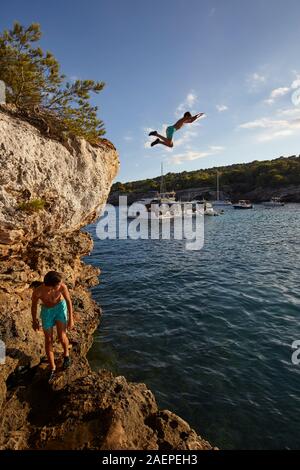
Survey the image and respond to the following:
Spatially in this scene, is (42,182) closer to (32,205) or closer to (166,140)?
(32,205)

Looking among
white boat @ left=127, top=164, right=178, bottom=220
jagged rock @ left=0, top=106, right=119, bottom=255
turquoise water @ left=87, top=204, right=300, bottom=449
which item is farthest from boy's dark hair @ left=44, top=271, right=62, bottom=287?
white boat @ left=127, top=164, right=178, bottom=220

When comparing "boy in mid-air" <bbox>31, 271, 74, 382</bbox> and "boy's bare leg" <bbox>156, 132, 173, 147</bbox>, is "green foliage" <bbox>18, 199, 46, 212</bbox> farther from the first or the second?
"boy's bare leg" <bbox>156, 132, 173, 147</bbox>

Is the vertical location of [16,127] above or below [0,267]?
above

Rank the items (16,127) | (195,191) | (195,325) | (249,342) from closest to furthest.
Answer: (16,127) < (249,342) < (195,325) < (195,191)

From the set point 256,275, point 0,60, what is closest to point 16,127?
point 0,60

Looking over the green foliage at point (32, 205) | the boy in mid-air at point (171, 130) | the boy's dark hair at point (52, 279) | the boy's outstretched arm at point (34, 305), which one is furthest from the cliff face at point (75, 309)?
the boy in mid-air at point (171, 130)

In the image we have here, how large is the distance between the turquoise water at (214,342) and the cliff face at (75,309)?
5.69 ft

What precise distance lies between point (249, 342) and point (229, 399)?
10.2ft

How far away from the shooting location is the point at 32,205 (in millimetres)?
8375

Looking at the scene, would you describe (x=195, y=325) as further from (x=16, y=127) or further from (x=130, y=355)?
(x=16, y=127)

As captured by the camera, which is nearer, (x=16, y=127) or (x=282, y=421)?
(x=282, y=421)

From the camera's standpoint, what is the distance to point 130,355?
9.65m

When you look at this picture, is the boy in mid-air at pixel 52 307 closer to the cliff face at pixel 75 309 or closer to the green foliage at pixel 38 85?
the cliff face at pixel 75 309

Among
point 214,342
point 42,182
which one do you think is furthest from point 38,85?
point 214,342
